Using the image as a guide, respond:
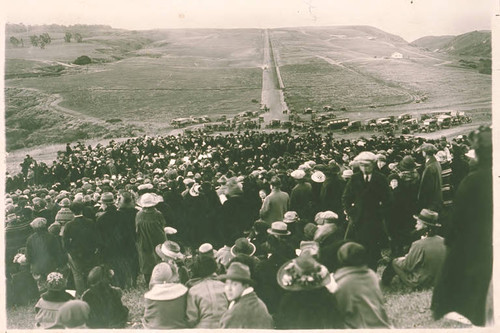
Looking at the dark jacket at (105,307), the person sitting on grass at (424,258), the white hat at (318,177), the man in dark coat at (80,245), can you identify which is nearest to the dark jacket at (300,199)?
the white hat at (318,177)

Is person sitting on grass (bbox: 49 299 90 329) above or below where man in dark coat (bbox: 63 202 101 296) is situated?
below

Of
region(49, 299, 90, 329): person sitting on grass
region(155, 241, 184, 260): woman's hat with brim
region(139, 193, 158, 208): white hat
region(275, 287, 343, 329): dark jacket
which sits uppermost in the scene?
region(139, 193, 158, 208): white hat

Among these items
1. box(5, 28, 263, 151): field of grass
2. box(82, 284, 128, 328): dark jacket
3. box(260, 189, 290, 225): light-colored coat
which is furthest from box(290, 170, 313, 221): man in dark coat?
box(82, 284, 128, 328): dark jacket

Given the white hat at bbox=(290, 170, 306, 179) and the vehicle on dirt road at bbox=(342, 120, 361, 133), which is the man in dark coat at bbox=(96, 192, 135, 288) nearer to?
the white hat at bbox=(290, 170, 306, 179)

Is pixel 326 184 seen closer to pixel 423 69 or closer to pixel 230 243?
pixel 230 243

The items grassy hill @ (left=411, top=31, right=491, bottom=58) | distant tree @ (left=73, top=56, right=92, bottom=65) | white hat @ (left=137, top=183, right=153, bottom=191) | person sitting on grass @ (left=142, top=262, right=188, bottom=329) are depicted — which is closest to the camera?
person sitting on grass @ (left=142, top=262, right=188, bottom=329)
